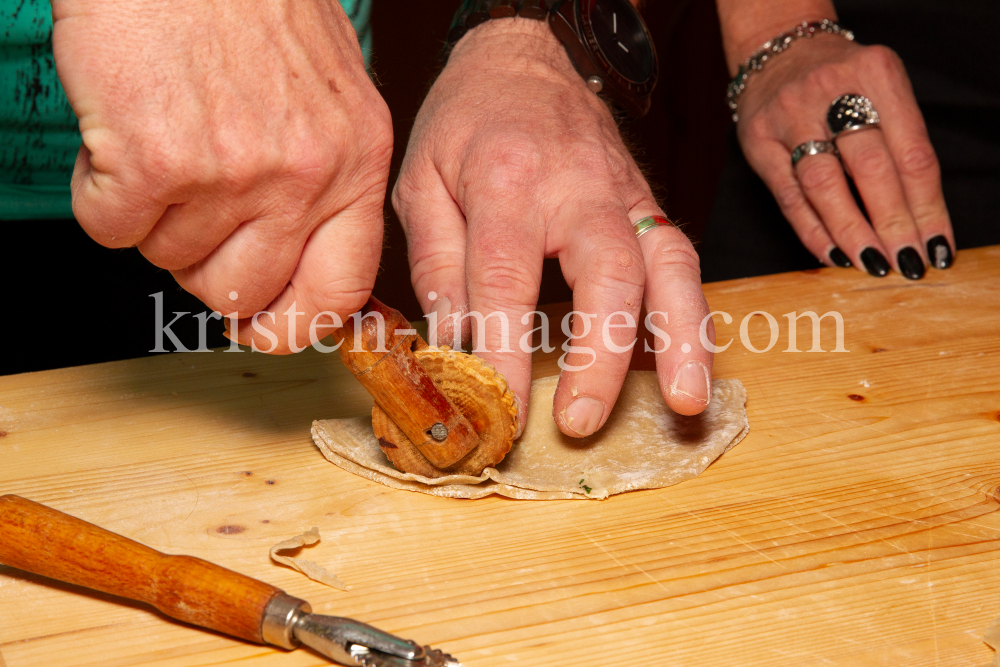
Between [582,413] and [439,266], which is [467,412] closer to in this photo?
[582,413]

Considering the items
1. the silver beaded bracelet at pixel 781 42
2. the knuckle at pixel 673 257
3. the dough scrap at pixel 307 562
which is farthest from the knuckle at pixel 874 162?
the dough scrap at pixel 307 562

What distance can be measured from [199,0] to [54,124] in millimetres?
805

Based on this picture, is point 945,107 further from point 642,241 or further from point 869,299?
point 642,241

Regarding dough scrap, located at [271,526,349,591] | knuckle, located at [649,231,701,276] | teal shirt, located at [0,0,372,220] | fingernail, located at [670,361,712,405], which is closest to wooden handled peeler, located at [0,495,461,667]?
dough scrap, located at [271,526,349,591]

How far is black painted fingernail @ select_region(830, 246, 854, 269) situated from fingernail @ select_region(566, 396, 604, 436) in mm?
891

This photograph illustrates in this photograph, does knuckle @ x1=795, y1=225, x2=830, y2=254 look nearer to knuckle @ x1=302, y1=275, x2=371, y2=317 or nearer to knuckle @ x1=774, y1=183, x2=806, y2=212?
knuckle @ x1=774, y1=183, x2=806, y2=212

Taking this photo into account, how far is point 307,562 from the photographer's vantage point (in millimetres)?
893

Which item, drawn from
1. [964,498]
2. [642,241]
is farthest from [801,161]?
[964,498]

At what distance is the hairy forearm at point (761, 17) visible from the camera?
1.91 m

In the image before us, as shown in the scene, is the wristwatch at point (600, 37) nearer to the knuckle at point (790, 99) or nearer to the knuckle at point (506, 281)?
the knuckle at point (790, 99)

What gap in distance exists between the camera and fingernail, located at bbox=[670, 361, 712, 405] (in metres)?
1.10

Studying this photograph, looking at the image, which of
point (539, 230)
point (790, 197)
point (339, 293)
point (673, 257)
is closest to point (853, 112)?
point (790, 197)

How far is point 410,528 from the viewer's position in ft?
3.17

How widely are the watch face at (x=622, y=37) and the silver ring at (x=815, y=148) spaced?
421 mm
